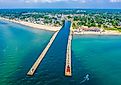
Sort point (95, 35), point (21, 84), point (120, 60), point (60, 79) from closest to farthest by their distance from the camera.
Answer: point (21, 84) → point (60, 79) → point (120, 60) → point (95, 35)

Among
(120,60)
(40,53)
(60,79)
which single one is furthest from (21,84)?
(120,60)

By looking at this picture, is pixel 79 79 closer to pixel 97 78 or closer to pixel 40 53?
pixel 97 78

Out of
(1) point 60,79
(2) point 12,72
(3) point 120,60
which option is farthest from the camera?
(3) point 120,60

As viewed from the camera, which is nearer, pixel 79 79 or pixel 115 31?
pixel 79 79

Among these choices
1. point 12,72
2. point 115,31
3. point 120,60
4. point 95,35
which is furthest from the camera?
point 115,31

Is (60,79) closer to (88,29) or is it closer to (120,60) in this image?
(120,60)

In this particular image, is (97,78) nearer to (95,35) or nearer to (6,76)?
(6,76)

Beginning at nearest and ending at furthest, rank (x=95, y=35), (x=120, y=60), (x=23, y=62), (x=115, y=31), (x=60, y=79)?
1. (x=60, y=79)
2. (x=23, y=62)
3. (x=120, y=60)
4. (x=95, y=35)
5. (x=115, y=31)

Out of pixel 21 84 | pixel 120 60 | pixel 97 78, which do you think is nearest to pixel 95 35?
pixel 120 60

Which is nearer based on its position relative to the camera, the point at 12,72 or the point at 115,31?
the point at 12,72
